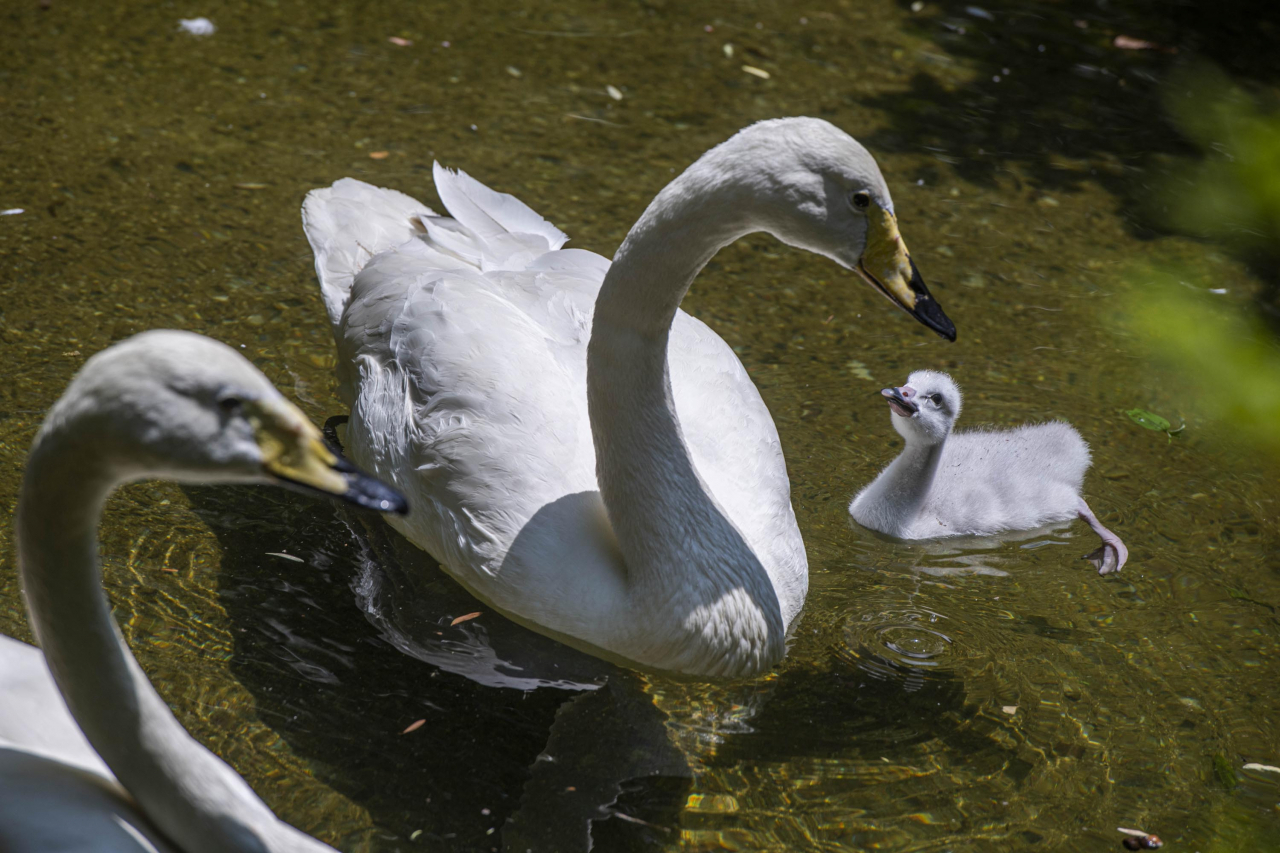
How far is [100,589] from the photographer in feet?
6.98

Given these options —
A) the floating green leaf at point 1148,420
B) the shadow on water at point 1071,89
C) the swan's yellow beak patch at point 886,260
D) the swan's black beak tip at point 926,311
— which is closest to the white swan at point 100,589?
the swan's yellow beak patch at point 886,260

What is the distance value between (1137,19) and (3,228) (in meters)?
7.09

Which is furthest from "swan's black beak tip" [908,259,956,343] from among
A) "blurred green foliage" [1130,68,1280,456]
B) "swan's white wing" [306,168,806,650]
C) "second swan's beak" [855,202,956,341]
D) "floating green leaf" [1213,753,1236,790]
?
"blurred green foliage" [1130,68,1280,456]

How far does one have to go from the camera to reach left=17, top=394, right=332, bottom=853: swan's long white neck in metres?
1.97

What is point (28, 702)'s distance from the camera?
2488 millimetres

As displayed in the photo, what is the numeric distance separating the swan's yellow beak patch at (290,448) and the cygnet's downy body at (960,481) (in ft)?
8.80

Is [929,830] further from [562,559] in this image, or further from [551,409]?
[551,409]

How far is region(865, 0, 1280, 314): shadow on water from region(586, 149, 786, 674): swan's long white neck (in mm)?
3581

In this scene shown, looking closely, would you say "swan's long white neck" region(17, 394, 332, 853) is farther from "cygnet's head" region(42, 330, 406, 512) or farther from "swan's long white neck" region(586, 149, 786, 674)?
"swan's long white neck" region(586, 149, 786, 674)

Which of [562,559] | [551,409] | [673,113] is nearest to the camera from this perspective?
[562,559]

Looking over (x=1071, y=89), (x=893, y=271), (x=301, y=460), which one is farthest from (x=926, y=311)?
(x=1071, y=89)

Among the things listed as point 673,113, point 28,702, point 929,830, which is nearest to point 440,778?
point 28,702

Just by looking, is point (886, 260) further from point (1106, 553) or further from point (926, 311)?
point (1106, 553)

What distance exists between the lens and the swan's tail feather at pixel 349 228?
446 cm
